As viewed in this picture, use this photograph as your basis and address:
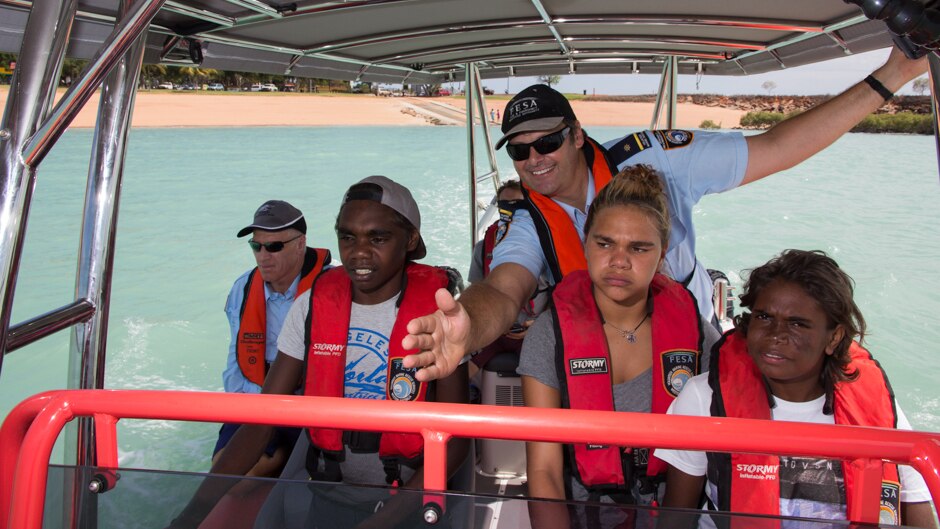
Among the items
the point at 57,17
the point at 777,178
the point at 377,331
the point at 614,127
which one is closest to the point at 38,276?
the point at 377,331

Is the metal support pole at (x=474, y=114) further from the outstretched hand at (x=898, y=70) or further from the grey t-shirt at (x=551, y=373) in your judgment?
the outstretched hand at (x=898, y=70)

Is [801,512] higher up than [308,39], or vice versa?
[308,39]

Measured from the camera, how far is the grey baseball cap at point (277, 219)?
2.71 metres

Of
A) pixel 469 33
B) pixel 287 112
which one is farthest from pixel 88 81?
pixel 287 112

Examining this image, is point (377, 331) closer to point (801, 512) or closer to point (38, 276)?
point (801, 512)

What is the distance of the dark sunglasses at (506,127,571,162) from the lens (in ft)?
Answer: 6.76

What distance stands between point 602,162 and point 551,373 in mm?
784

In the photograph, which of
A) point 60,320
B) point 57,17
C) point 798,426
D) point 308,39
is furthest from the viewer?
point 308,39

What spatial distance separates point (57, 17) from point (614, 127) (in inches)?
1512

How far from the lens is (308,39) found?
9.12 ft

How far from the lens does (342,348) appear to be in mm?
1911

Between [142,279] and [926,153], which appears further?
[926,153]

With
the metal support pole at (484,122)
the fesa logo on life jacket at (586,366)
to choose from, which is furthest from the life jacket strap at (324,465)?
the metal support pole at (484,122)

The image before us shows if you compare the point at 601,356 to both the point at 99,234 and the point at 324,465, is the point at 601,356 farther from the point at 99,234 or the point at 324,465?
the point at 99,234
